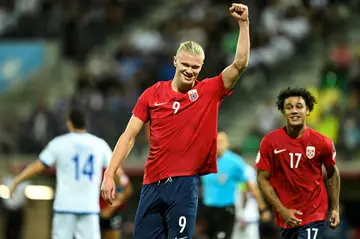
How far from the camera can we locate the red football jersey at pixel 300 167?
31.1 ft

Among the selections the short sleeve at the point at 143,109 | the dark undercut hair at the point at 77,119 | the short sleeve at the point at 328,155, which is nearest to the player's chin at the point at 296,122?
the short sleeve at the point at 328,155

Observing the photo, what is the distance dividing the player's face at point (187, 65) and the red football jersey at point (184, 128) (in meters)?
0.15

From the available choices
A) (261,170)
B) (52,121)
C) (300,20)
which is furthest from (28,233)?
(261,170)

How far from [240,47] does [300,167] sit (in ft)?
5.79

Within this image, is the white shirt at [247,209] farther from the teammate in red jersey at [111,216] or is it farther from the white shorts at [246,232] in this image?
the teammate in red jersey at [111,216]

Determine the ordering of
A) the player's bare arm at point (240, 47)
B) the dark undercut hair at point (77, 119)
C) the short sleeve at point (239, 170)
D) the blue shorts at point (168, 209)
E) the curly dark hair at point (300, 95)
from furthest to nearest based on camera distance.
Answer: the short sleeve at point (239, 170) < the dark undercut hair at point (77, 119) < the curly dark hair at point (300, 95) < the blue shorts at point (168, 209) < the player's bare arm at point (240, 47)

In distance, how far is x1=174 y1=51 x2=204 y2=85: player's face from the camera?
831cm

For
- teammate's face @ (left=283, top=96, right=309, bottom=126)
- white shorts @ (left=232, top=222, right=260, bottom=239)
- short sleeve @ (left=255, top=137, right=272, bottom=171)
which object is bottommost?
white shorts @ (left=232, top=222, right=260, bottom=239)

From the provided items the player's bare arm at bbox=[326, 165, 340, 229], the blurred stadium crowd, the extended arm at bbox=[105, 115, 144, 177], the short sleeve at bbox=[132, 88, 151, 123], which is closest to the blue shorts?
the extended arm at bbox=[105, 115, 144, 177]

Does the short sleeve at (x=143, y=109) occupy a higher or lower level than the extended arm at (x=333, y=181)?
higher

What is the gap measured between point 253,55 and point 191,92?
12.1 metres

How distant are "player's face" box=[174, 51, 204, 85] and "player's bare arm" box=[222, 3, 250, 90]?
267mm

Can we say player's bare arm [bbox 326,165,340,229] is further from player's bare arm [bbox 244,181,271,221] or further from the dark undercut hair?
the dark undercut hair

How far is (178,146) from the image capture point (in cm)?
845
